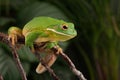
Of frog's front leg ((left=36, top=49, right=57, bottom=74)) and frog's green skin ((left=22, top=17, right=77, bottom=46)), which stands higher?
frog's green skin ((left=22, top=17, right=77, bottom=46))

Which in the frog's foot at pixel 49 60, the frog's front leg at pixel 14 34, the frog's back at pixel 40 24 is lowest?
the frog's foot at pixel 49 60

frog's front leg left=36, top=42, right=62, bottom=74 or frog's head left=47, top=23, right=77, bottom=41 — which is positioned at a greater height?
frog's head left=47, top=23, right=77, bottom=41

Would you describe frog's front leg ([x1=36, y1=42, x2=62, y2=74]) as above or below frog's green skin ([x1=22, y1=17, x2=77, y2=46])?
below

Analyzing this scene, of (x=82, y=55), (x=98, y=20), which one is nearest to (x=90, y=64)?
(x=82, y=55)

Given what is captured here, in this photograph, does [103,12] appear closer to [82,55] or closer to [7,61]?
[82,55]

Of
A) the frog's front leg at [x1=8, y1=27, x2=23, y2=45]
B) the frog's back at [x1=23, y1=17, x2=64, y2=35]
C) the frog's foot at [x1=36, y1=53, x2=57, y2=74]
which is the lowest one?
the frog's foot at [x1=36, y1=53, x2=57, y2=74]
